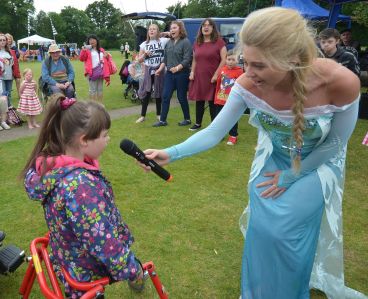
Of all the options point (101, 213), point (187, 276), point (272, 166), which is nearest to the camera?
point (101, 213)

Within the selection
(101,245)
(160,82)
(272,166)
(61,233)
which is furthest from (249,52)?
(160,82)

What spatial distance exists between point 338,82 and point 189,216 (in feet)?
7.53

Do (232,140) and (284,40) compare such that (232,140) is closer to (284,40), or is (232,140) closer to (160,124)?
(160,124)

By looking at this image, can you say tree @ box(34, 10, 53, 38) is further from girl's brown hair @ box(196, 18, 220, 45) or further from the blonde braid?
the blonde braid

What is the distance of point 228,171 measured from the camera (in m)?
4.93

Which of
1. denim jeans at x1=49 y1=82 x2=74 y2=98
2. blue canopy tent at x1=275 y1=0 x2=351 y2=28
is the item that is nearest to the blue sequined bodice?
denim jeans at x1=49 y1=82 x2=74 y2=98

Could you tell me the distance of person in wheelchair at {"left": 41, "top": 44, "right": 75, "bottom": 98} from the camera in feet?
24.2

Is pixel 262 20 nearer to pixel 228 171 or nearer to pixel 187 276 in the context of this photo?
pixel 187 276

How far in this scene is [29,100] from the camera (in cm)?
734

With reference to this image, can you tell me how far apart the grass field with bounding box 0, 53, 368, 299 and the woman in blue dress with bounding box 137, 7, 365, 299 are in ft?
2.39

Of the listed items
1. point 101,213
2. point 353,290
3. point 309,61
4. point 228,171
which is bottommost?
point 228,171

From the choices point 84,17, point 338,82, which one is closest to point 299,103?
point 338,82

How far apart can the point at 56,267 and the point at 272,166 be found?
1338mm

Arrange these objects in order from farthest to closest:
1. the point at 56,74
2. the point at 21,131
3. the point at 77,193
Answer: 1. the point at 56,74
2. the point at 21,131
3. the point at 77,193
